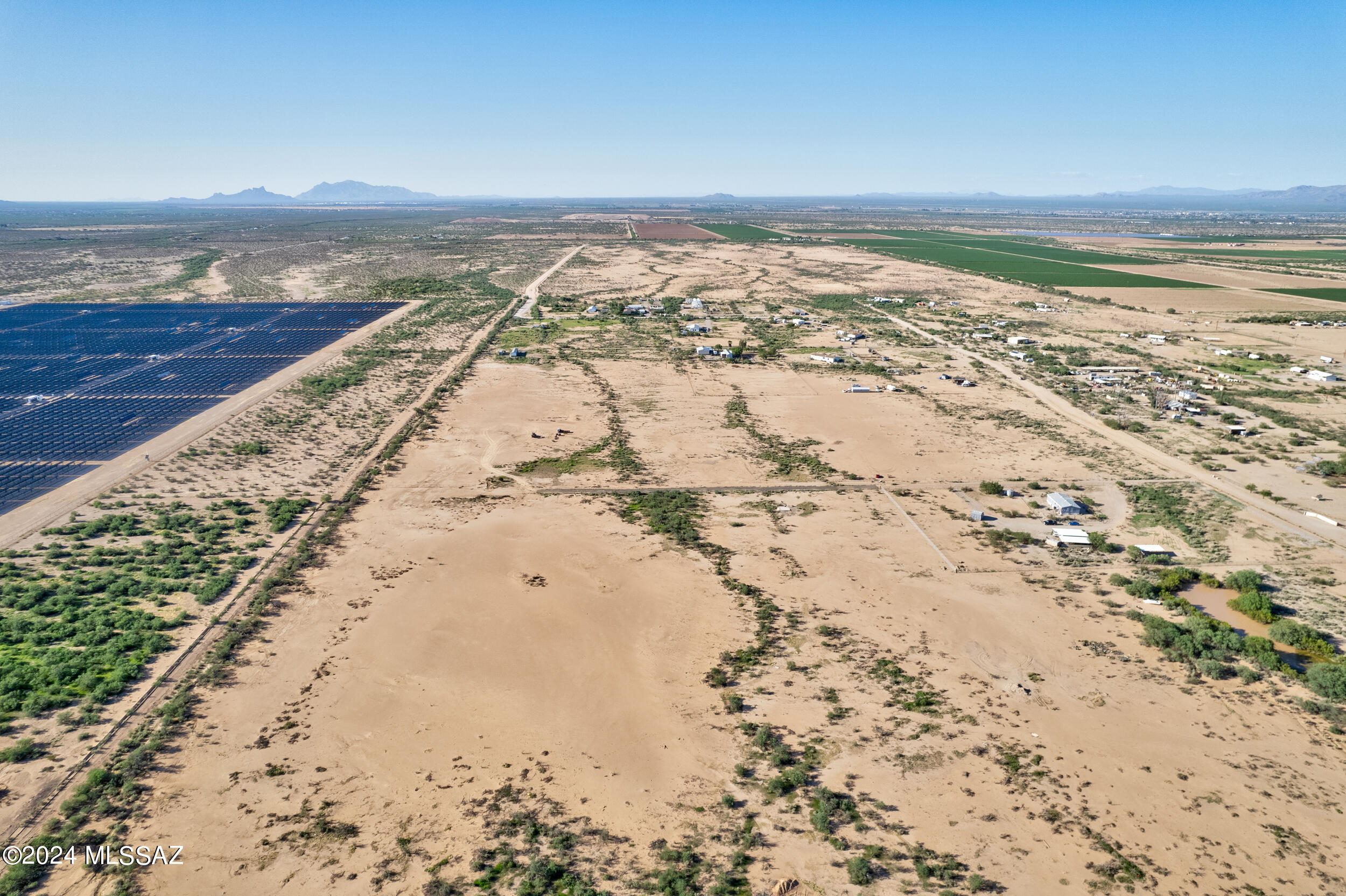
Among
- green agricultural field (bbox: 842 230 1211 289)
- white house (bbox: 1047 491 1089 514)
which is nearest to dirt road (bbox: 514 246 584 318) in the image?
white house (bbox: 1047 491 1089 514)

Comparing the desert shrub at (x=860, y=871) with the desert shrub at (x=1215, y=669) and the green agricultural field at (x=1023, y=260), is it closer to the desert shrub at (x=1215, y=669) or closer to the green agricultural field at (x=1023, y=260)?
the desert shrub at (x=1215, y=669)

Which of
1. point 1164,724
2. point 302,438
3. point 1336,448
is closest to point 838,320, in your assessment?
point 1336,448

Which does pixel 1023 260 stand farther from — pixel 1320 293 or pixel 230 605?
pixel 230 605

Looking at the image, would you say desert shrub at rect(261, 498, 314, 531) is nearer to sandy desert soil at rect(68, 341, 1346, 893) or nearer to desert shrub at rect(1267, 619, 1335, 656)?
sandy desert soil at rect(68, 341, 1346, 893)

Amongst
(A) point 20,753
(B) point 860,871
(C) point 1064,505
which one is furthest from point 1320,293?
(A) point 20,753

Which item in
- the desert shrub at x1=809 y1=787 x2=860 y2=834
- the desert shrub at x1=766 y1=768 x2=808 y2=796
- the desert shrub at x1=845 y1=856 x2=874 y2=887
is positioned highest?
the desert shrub at x1=766 y1=768 x2=808 y2=796
